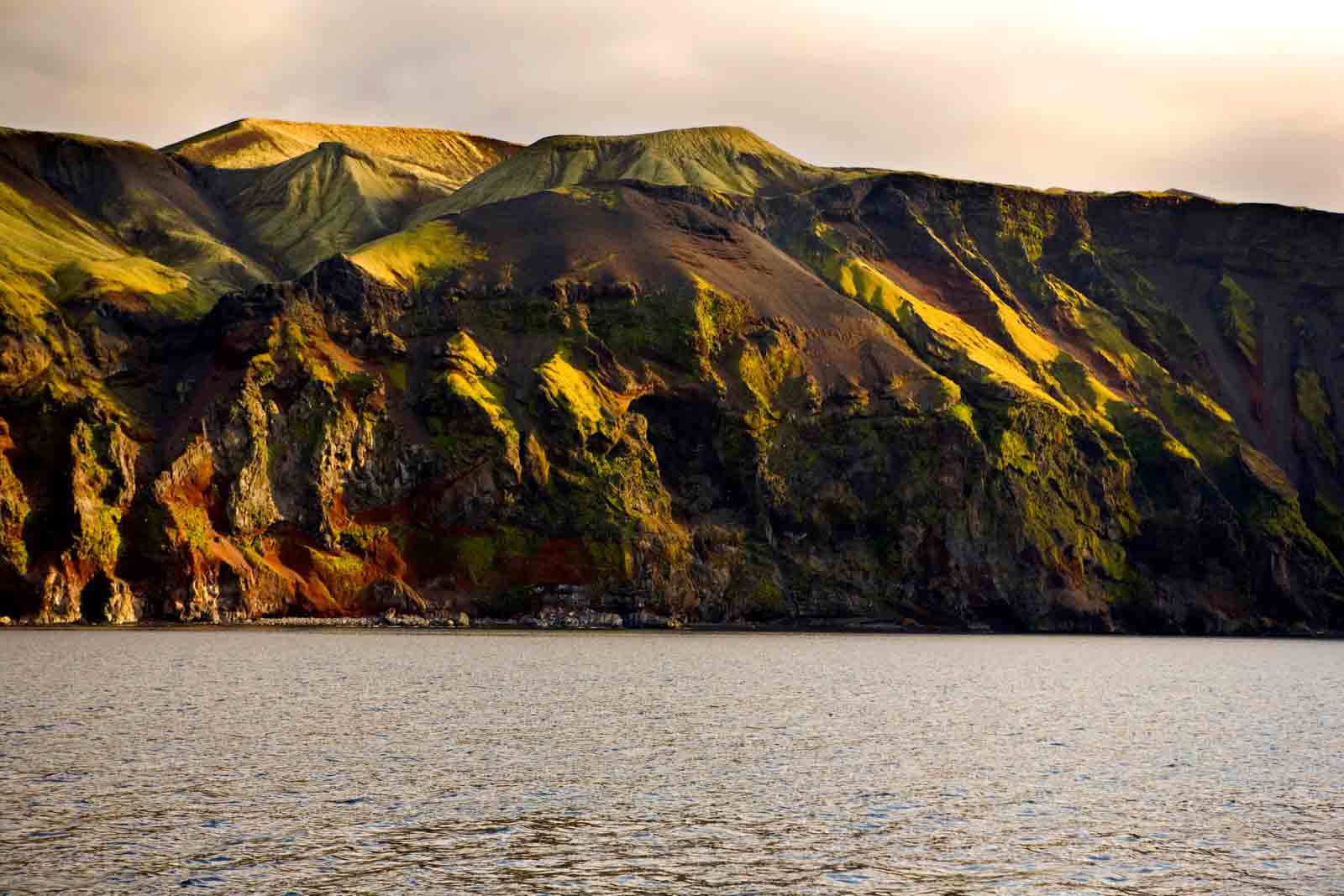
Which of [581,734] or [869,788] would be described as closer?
[869,788]

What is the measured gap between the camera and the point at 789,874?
39969 mm

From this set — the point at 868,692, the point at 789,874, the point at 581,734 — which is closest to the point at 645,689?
the point at 868,692

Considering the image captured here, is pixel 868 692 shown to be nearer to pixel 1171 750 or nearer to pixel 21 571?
pixel 1171 750

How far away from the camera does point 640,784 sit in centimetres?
5528

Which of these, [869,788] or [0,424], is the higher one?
[0,424]

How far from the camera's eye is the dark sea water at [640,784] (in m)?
A: 39.8

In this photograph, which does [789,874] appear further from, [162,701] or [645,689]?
[645,689]

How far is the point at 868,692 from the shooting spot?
4072 inches

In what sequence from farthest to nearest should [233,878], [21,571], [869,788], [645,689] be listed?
1. [21,571]
2. [645,689]
3. [869,788]
4. [233,878]

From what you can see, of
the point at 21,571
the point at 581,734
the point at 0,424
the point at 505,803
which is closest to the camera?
the point at 505,803

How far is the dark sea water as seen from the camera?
39.8 metres

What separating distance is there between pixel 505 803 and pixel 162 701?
3849 cm

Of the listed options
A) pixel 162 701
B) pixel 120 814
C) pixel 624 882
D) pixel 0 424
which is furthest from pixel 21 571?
pixel 624 882

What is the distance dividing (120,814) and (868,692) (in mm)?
66198
